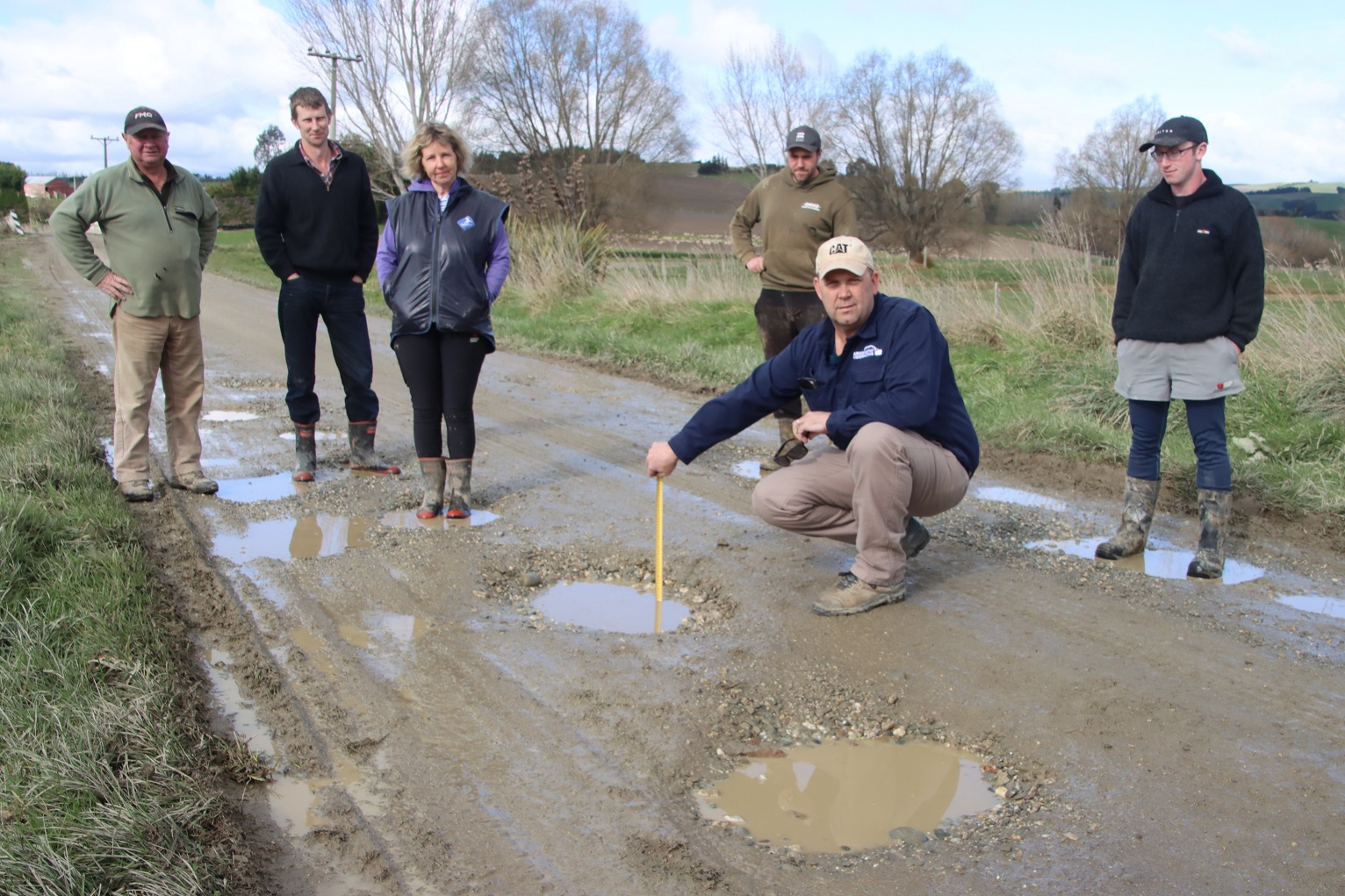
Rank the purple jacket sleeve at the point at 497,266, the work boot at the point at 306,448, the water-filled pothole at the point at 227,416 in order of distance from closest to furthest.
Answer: the purple jacket sleeve at the point at 497,266 → the work boot at the point at 306,448 → the water-filled pothole at the point at 227,416

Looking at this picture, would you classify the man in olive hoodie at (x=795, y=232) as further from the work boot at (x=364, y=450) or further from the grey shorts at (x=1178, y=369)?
the work boot at (x=364, y=450)

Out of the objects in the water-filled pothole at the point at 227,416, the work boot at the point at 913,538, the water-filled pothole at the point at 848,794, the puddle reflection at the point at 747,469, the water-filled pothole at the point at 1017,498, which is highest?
the work boot at the point at 913,538

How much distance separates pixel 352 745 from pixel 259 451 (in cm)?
441

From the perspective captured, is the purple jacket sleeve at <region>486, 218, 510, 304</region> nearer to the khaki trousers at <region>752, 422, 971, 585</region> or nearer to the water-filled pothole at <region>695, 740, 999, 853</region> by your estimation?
the khaki trousers at <region>752, 422, 971, 585</region>

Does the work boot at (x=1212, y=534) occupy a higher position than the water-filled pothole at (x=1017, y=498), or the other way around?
the work boot at (x=1212, y=534)

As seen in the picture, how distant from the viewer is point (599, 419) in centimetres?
849

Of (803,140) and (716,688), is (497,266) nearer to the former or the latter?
(803,140)

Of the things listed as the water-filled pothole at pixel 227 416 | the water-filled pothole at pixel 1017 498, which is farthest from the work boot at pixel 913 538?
the water-filled pothole at pixel 227 416

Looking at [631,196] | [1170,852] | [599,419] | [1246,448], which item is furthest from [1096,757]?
[631,196]

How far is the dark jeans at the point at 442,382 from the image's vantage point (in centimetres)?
576

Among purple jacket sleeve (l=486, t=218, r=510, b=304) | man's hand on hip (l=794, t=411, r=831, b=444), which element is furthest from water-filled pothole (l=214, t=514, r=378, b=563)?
man's hand on hip (l=794, t=411, r=831, b=444)

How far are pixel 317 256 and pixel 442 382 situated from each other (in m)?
1.21

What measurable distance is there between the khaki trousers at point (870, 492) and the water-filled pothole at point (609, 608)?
660 mm

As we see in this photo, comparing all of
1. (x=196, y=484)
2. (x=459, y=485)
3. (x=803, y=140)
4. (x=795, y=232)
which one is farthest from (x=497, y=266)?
(x=196, y=484)
